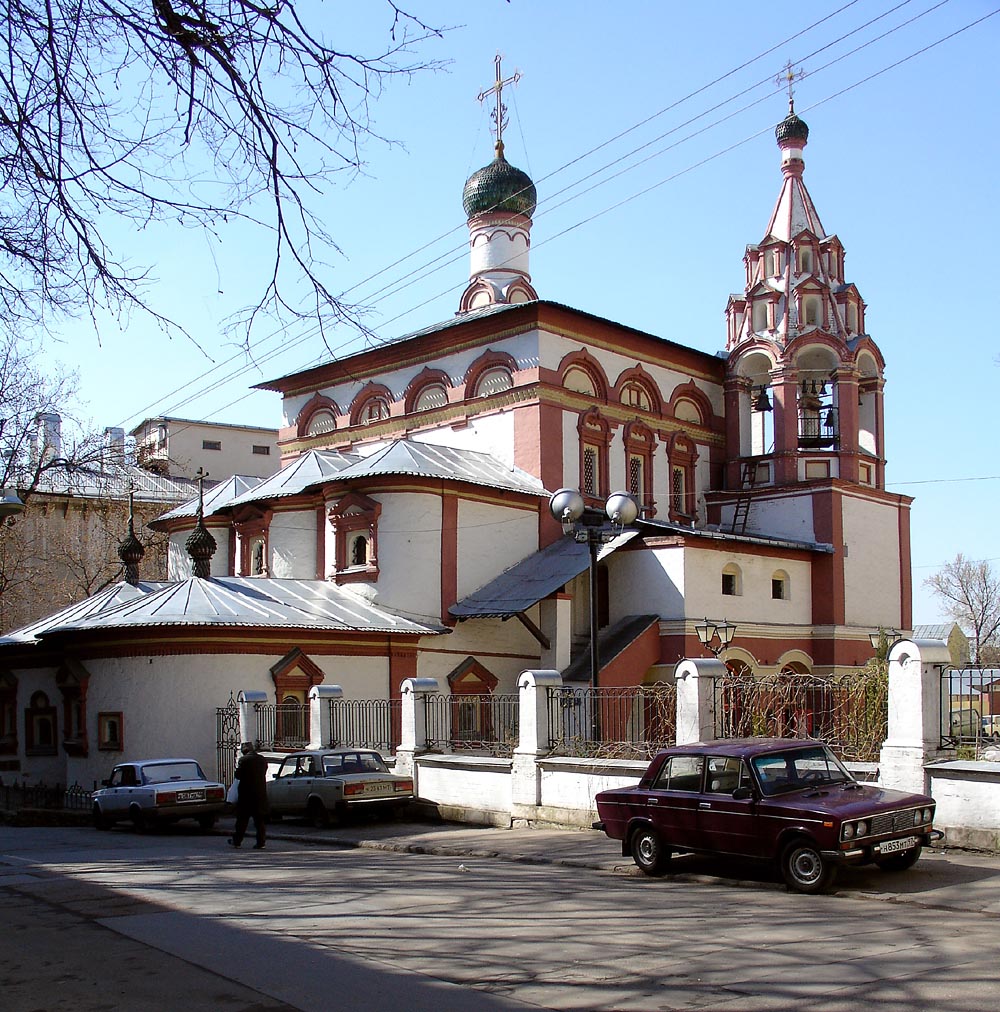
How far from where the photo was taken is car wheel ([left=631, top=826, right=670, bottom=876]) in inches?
483

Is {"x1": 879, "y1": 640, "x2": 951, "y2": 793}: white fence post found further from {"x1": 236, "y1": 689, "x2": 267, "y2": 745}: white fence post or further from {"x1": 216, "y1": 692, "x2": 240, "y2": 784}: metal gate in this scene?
{"x1": 216, "y1": 692, "x2": 240, "y2": 784}: metal gate

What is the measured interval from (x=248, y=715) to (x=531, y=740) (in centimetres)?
782

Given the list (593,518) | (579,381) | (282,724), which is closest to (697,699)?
(593,518)

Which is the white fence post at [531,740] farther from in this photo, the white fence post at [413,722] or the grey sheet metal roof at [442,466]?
the grey sheet metal roof at [442,466]

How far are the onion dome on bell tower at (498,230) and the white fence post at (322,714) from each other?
17.8 m

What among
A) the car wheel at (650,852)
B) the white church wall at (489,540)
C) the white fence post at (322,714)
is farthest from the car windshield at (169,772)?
the car wheel at (650,852)

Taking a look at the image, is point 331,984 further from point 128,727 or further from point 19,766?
point 19,766

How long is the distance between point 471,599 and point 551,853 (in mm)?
14466

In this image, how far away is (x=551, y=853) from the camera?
14438 millimetres

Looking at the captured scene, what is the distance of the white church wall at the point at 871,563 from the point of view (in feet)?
107

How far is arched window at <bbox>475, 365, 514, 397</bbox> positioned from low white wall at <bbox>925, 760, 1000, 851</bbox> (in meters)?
19.8

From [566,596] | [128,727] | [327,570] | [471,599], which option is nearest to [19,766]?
[128,727]

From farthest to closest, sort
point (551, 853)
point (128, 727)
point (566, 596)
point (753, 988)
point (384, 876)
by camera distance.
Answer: point (566, 596) → point (128, 727) → point (551, 853) → point (384, 876) → point (753, 988)

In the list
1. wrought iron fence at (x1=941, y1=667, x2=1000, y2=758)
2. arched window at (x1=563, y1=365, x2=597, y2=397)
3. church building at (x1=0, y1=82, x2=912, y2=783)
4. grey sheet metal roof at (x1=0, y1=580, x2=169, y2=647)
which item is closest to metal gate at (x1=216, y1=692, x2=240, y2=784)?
church building at (x1=0, y1=82, x2=912, y2=783)
